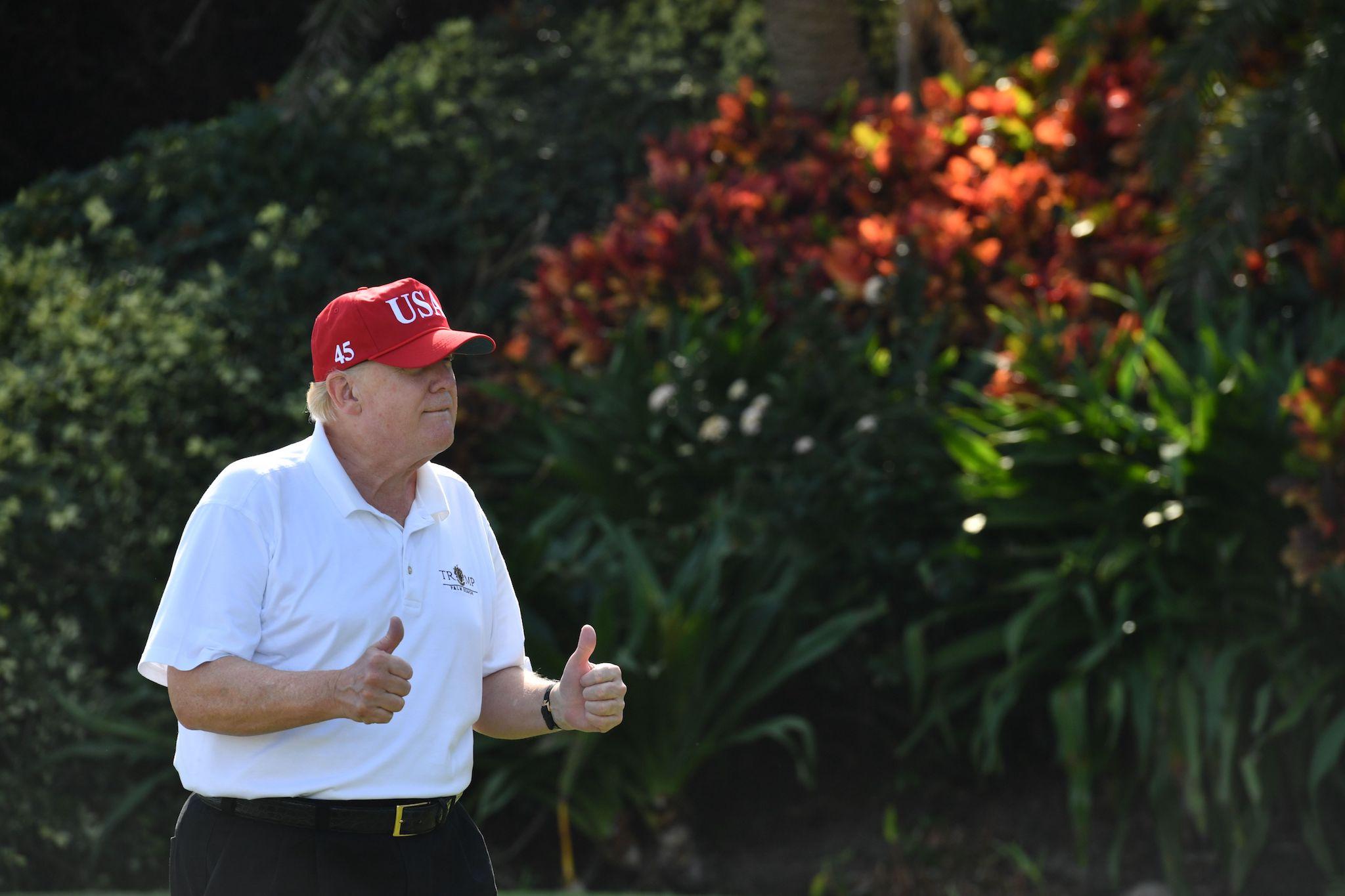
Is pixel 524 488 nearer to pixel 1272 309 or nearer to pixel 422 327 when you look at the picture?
pixel 1272 309

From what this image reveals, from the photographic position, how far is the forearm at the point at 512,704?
2.93 meters

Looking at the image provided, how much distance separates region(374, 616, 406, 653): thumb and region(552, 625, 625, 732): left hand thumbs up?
335 mm

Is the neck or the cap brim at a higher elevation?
the cap brim

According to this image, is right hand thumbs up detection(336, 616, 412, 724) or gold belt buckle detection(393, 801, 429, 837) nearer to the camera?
right hand thumbs up detection(336, 616, 412, 724)

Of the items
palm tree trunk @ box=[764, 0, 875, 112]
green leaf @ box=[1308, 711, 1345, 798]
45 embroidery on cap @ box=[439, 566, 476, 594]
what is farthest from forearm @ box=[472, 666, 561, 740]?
palm tree trunk @ box=[764, 0, 875, 112]

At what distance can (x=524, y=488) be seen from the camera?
22.2ft

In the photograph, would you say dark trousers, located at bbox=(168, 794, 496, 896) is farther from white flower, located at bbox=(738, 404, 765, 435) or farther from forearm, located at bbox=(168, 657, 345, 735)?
white flower, located at bbox=(738, 404, 765, 435)

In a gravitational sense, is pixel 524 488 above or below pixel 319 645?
below

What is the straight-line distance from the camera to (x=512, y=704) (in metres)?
2.96

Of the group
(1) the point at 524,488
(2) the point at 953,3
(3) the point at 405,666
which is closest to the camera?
(3) the point at 405,666

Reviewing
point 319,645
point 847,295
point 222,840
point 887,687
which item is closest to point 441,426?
point 319,645

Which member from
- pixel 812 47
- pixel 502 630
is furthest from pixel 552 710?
pixel 812 47

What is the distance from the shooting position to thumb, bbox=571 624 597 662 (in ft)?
8.78

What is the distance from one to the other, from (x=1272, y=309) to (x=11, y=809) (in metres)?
5.57
